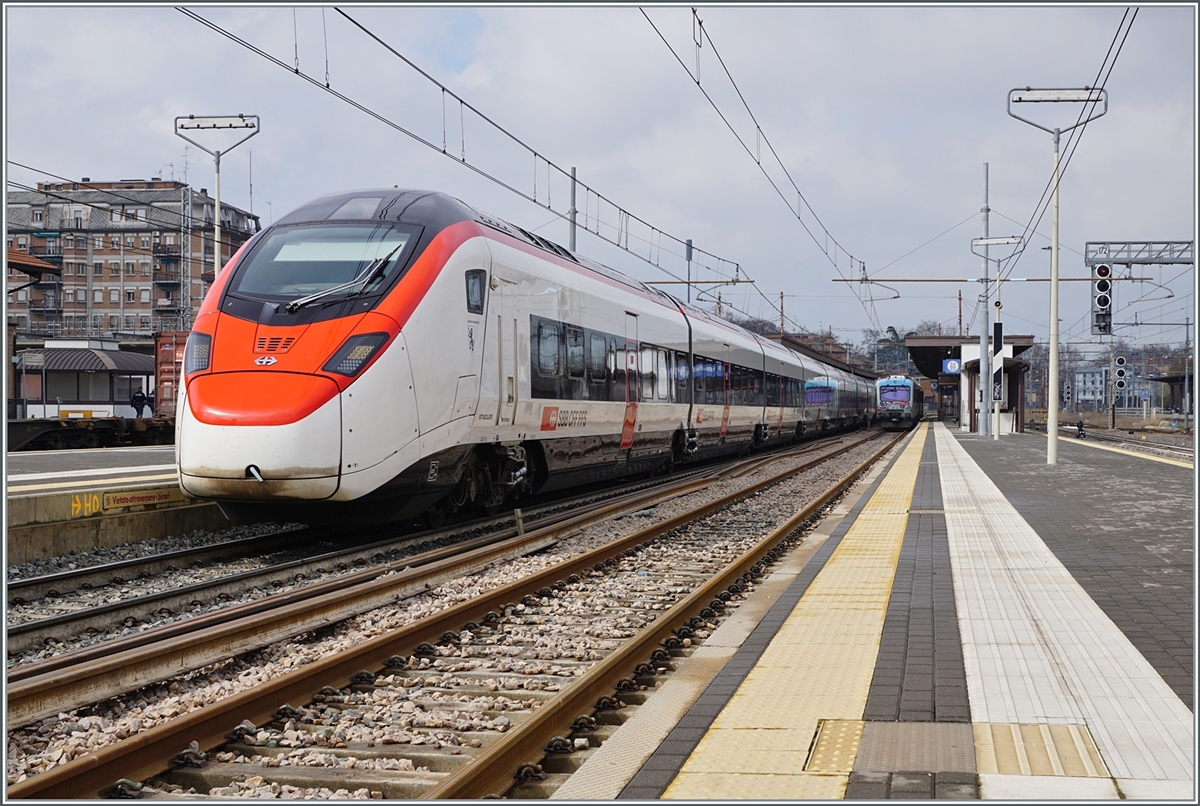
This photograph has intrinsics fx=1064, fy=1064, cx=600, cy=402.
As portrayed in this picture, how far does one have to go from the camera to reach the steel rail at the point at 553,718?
153 inches

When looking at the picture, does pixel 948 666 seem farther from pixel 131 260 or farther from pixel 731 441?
pixel 131 260

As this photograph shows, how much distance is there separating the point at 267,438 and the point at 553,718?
4917 mm

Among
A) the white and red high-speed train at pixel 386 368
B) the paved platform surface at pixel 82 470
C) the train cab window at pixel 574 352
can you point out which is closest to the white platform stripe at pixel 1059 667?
the white and red high-speed train at pixel 386 368

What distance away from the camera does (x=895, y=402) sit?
2372 inches

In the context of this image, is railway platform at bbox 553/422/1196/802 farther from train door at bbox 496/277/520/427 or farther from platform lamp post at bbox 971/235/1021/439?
platform lamp post at bbox 971/235/1021/439

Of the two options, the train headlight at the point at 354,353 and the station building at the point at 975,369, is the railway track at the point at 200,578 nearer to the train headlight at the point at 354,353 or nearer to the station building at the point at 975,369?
the train headlight at the point at 354,353

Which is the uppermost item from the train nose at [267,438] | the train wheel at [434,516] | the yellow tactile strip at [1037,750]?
the train nose at [267,438]

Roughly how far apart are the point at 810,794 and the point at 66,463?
46.9 feet

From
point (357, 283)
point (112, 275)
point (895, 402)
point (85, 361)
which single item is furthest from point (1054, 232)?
point (112, 275)

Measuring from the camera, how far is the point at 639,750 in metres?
4.38

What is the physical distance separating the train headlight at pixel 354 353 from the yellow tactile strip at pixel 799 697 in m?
4.16

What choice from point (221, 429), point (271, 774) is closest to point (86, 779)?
point (271, 774)

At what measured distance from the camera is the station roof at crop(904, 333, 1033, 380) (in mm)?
43188

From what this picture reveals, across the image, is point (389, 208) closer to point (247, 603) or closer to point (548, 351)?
point (548, 351)
